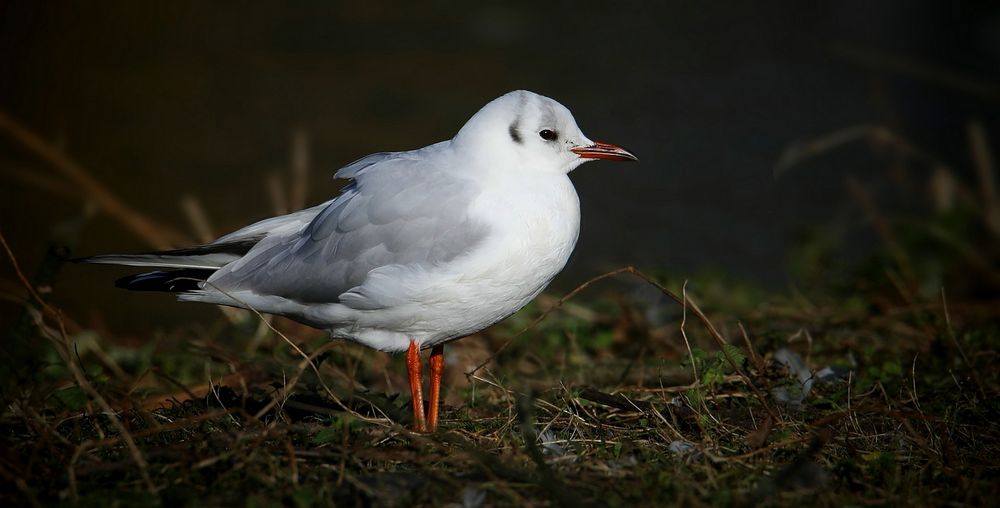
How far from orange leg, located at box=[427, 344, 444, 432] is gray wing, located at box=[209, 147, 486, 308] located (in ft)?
1.39

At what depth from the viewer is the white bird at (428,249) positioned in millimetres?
3701

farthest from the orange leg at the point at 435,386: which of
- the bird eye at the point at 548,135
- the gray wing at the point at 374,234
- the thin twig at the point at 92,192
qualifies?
the thin twig at the point at 92,192

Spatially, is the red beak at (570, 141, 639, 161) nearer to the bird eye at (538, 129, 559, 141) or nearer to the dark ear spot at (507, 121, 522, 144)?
the bird eye at (538, 129, 559, 141)

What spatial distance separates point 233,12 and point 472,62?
3334 millimetres

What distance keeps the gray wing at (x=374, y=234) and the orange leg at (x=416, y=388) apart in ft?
0.88

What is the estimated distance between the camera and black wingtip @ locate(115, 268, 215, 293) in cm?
411

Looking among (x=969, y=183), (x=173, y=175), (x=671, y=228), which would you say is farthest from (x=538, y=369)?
(x=173, y=175)

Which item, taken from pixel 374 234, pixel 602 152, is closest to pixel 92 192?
pixel 374 234

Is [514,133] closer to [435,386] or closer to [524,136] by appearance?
[524,136]

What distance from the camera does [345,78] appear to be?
11.5 metres

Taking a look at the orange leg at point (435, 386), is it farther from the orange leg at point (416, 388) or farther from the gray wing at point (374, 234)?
the gray wing at point (374, 234)

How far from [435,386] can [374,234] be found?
2.11 ft

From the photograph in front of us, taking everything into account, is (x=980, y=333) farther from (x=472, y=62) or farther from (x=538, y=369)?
(x=472, y=62)

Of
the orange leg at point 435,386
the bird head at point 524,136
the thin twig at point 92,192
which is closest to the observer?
the orange leg at point 435,386
